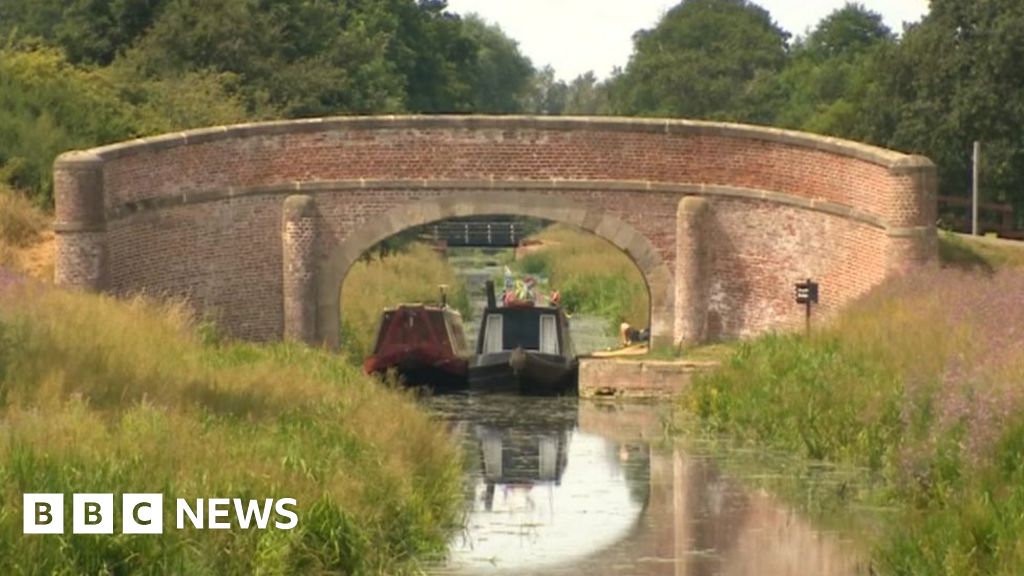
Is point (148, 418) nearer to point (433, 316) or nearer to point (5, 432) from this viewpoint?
point (5, 432)

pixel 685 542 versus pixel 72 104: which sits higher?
pixel 72 104

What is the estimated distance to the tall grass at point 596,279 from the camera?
4597cm

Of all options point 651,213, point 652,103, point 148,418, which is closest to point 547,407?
point 651,213

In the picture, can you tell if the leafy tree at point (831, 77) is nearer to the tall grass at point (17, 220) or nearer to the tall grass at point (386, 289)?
the tall grass at point (386, 289)

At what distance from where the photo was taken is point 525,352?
35.1 m

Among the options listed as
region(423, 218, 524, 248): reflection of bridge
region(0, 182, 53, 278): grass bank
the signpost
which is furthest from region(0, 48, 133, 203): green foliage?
region(423, 218, 524, 248): reflection of bridge

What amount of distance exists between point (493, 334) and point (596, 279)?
50.7ft

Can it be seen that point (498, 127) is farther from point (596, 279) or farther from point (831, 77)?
point (831, 77)

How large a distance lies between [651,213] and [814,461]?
997 cm

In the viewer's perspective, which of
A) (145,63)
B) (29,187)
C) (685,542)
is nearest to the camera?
(685,542)

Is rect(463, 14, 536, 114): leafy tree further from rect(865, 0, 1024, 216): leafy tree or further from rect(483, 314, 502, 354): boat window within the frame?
rect(483, 314, 502, 354): boat window

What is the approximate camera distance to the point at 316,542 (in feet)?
57.2

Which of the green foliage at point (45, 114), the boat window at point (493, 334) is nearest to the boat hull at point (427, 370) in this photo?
the boat window at point (493, 334)

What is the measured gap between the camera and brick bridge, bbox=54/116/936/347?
114ft
